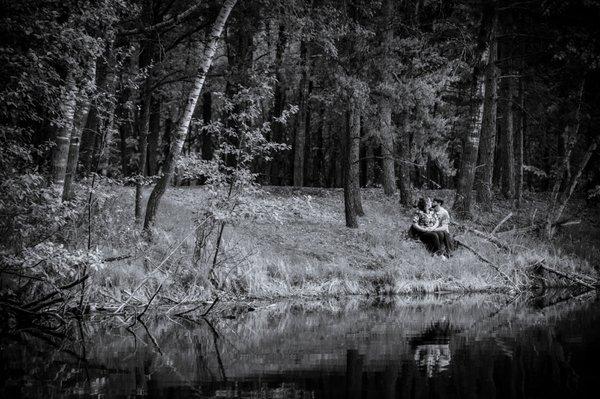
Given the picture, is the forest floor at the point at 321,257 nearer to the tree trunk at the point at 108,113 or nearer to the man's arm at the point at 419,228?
the man's arm at the point at 419,228

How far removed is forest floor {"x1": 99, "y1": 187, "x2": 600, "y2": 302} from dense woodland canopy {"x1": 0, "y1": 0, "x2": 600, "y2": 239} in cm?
96

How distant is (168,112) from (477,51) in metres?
17.9

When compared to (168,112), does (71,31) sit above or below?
below

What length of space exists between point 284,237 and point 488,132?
8647 mm

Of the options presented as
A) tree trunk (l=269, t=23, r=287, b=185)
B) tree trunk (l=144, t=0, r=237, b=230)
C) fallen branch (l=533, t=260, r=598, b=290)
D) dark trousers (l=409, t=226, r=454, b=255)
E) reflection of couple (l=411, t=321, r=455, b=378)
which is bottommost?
reflection of couple (l=411, t=321, r=455, b=378)

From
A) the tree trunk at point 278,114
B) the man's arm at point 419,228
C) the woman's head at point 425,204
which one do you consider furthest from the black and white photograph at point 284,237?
the tree trunk at point 278,114

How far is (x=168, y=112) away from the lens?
29172mm

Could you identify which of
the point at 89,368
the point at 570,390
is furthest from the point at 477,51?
the point at 89,368

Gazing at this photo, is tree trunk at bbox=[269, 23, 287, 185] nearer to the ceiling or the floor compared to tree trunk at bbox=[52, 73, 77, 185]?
nearer to the ceiling

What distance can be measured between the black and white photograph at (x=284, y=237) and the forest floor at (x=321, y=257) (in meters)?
0.07

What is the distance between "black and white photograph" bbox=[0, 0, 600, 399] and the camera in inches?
210

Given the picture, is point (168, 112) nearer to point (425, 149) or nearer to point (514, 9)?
point (425, 149)

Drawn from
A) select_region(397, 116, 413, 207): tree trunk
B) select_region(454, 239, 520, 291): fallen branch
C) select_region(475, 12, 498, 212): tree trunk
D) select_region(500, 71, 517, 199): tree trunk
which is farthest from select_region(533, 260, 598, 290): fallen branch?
select_region(500, 71, 517, 199): tree trunk

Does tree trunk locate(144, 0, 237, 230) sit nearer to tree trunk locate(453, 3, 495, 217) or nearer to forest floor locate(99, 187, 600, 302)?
forest floor locate(99, 187, 600, 302)
